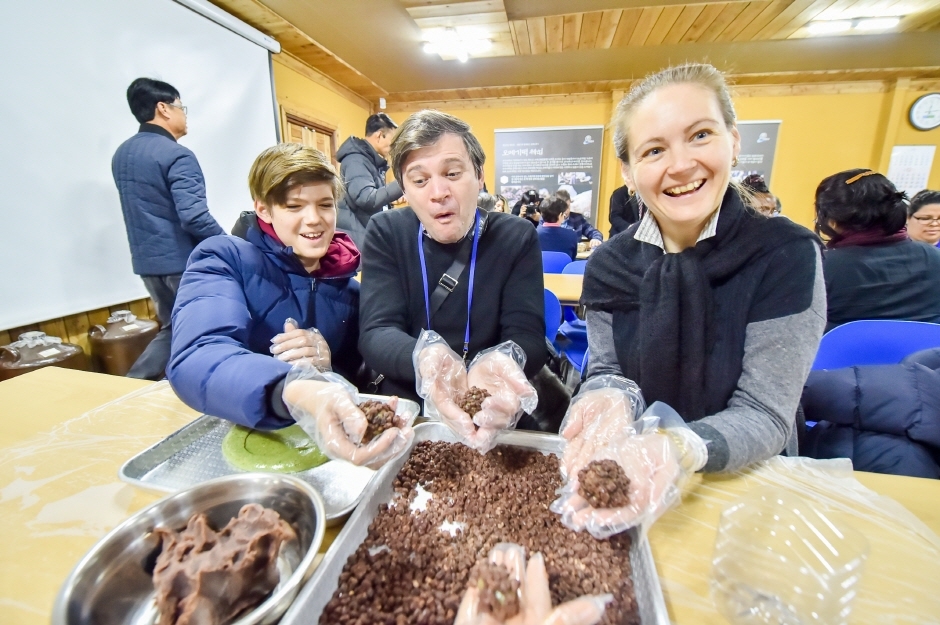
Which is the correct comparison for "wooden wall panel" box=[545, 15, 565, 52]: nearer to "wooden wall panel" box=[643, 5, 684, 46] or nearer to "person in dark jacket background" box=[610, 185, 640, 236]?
"wooden wall panel" box=[643, 5, 684, 46]

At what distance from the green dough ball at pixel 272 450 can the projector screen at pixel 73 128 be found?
235 centimetres

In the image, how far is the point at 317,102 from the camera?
539cm

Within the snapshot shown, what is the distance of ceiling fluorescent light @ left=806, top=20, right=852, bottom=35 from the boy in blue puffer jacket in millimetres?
5390

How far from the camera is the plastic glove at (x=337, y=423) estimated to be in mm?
828

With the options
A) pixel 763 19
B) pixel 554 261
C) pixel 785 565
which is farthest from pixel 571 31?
pixel 785 565

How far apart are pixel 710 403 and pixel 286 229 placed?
140 centimetres

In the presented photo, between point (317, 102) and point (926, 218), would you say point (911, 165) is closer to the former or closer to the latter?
point (926, 218)

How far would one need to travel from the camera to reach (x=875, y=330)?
1465 millimetres

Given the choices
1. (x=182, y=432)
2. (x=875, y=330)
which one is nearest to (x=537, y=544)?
(x=182, y=432)

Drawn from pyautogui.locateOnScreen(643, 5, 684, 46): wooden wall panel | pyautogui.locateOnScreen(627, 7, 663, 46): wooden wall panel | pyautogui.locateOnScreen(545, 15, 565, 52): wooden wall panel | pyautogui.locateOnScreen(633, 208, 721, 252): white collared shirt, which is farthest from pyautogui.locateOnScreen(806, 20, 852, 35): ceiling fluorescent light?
pyautogui.locateOnScreen(633, 208, 721, 252): white collared shirt

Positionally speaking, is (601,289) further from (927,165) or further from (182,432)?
(927,165)

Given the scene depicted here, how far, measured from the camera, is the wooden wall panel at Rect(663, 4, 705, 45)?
3.74 m

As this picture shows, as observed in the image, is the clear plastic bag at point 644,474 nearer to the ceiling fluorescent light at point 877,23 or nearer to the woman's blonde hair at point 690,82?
the woman's blonde hair at point 690,82

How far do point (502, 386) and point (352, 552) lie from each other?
537 millimetres
